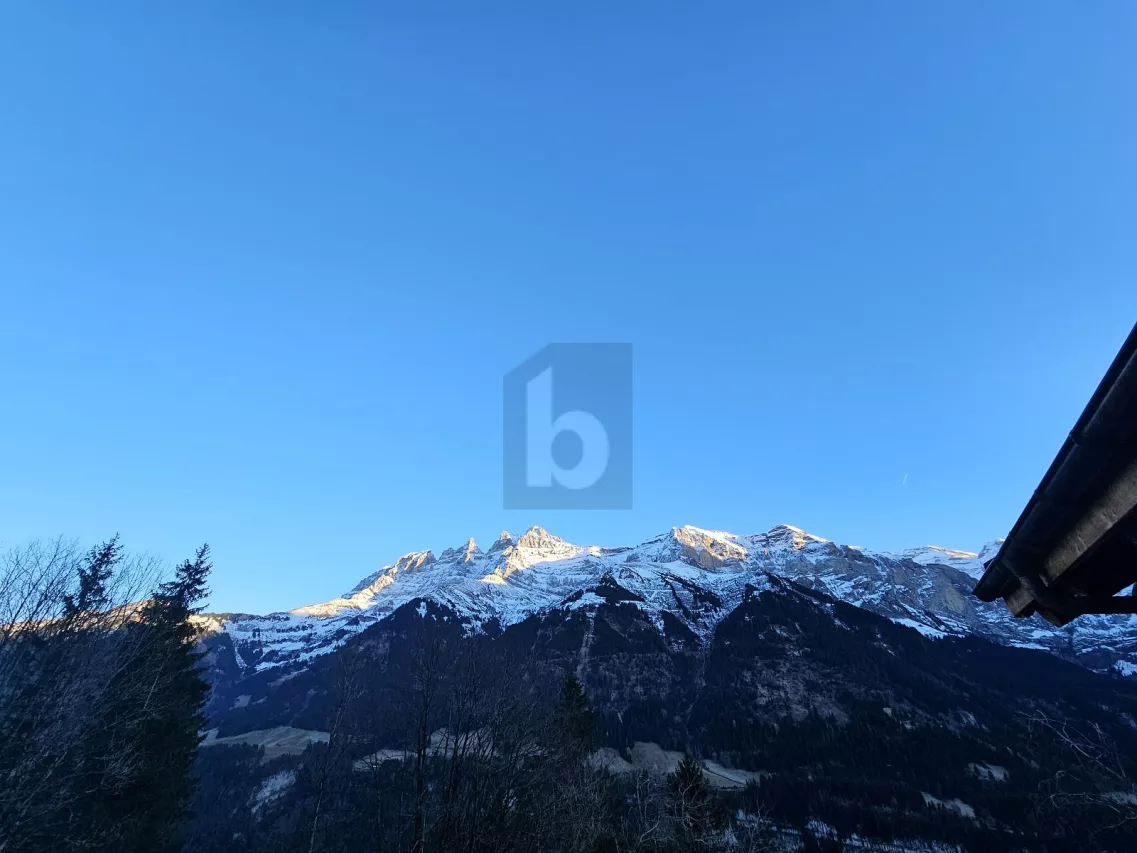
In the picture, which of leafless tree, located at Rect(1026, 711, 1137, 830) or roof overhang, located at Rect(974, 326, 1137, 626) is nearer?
roof overhang, located at Rect(974, 326, 1137, 626)

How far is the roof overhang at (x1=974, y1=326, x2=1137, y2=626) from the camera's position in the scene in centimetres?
396

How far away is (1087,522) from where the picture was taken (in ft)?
16.3

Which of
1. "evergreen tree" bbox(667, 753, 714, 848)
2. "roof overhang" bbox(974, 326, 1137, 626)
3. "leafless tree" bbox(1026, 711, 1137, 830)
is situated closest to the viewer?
"roof overhang" bbox(974, 326, 1137, 626)

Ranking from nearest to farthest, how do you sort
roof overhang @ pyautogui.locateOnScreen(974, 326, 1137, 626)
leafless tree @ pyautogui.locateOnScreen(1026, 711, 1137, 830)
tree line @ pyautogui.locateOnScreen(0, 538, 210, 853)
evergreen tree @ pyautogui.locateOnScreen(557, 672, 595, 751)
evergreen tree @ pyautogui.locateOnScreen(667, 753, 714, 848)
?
roof overhang @ pyautogui.locateOnScreen(974, 326, 1137, 626) → leafless tree @ pyautogui.locateOnScreen(1026, 711, 1137, 830) → tree line @ pyautogui.locateOnScreen(0, 538, 210, 853) → evergreen tree @ pyautogui.locateOnScreen(667, 753, 714, 848) → evergreen tree @ pyautogui.locateOnScreen(557, 672, 595, 751)

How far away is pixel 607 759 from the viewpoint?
94.6 m

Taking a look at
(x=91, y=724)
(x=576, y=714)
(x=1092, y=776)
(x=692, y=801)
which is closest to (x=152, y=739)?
(x=91, y=724)

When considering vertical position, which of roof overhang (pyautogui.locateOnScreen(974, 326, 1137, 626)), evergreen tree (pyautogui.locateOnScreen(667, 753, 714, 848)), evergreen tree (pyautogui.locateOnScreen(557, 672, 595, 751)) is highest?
roof overhang (pyautogui.locateOnScreen(974, 326, 1137, 626))

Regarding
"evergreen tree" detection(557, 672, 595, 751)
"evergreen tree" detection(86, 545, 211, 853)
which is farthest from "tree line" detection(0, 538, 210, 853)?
"evergreen tree" detection(557, 672, 595, 751)

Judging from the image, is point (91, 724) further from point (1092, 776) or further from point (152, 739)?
point (1092, 776)

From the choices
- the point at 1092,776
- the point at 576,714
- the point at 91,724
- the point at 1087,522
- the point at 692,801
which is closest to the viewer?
the point at 1087,522

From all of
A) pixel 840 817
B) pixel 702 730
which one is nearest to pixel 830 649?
pixel 702 730

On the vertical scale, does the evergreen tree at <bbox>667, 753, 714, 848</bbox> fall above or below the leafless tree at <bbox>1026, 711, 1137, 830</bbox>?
below

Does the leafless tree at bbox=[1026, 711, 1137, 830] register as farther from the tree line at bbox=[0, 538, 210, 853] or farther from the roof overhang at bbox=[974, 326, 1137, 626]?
the tree line at bbox=[0, 538, 210, 853]

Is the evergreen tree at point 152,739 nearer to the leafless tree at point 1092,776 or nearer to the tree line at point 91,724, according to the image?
the tree line at point 91,724
